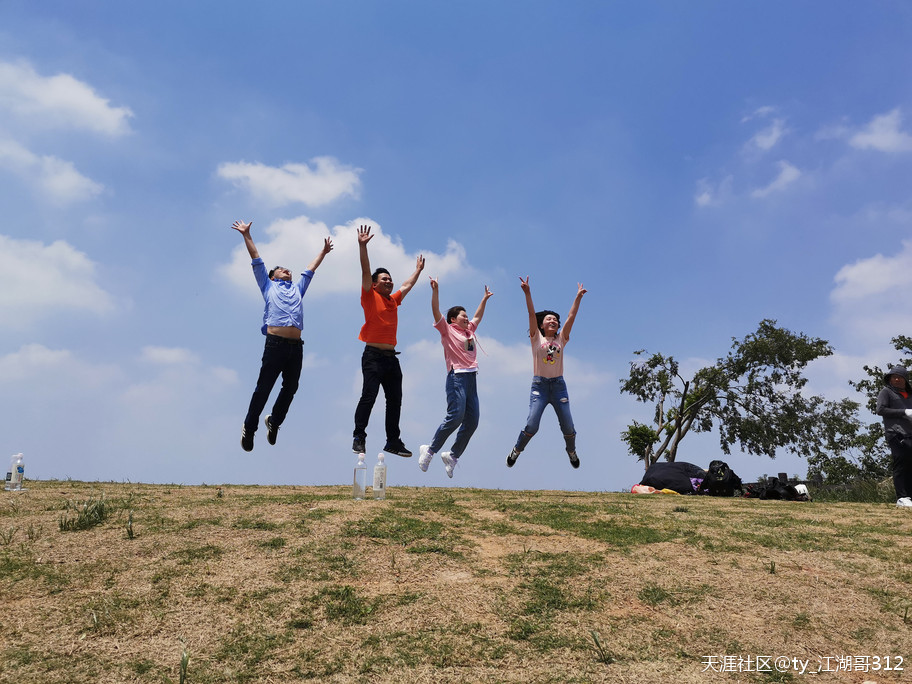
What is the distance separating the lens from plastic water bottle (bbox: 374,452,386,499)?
9.08 metres

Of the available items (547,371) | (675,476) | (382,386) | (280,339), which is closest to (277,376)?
(280,339)

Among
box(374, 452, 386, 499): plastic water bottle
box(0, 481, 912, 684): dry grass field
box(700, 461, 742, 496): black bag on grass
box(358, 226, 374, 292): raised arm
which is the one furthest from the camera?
box(700, 461, 742, 496): black bag on grass

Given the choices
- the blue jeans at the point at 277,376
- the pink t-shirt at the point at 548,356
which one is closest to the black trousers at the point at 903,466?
the pink t-shirt at the point at 548,356

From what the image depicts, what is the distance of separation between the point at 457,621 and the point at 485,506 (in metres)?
3.56

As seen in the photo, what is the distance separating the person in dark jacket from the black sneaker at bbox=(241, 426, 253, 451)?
1189cm

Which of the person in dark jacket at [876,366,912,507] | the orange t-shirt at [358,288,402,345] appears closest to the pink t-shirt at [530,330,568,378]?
the orange t-shirt at [358,288,402,345]

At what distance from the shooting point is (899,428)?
41.7ft

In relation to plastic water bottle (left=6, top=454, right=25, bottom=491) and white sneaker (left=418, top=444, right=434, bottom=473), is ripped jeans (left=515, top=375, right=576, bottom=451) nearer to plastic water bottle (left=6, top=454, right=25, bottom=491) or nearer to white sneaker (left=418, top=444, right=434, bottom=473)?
white sneaker (left=418, top=444, right=434, bottom=473)

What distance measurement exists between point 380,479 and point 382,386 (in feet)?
8.92

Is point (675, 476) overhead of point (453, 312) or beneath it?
beneath

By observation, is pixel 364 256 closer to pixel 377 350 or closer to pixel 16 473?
pixel 377 350

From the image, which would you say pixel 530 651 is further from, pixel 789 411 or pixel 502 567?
pixel 789 411

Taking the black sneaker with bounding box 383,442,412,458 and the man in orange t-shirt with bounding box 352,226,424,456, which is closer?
the man in orange t-shirt with bounding box 352,226,424,456

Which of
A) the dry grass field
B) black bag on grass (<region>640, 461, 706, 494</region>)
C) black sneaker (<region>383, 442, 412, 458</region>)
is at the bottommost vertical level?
the dry grass field
